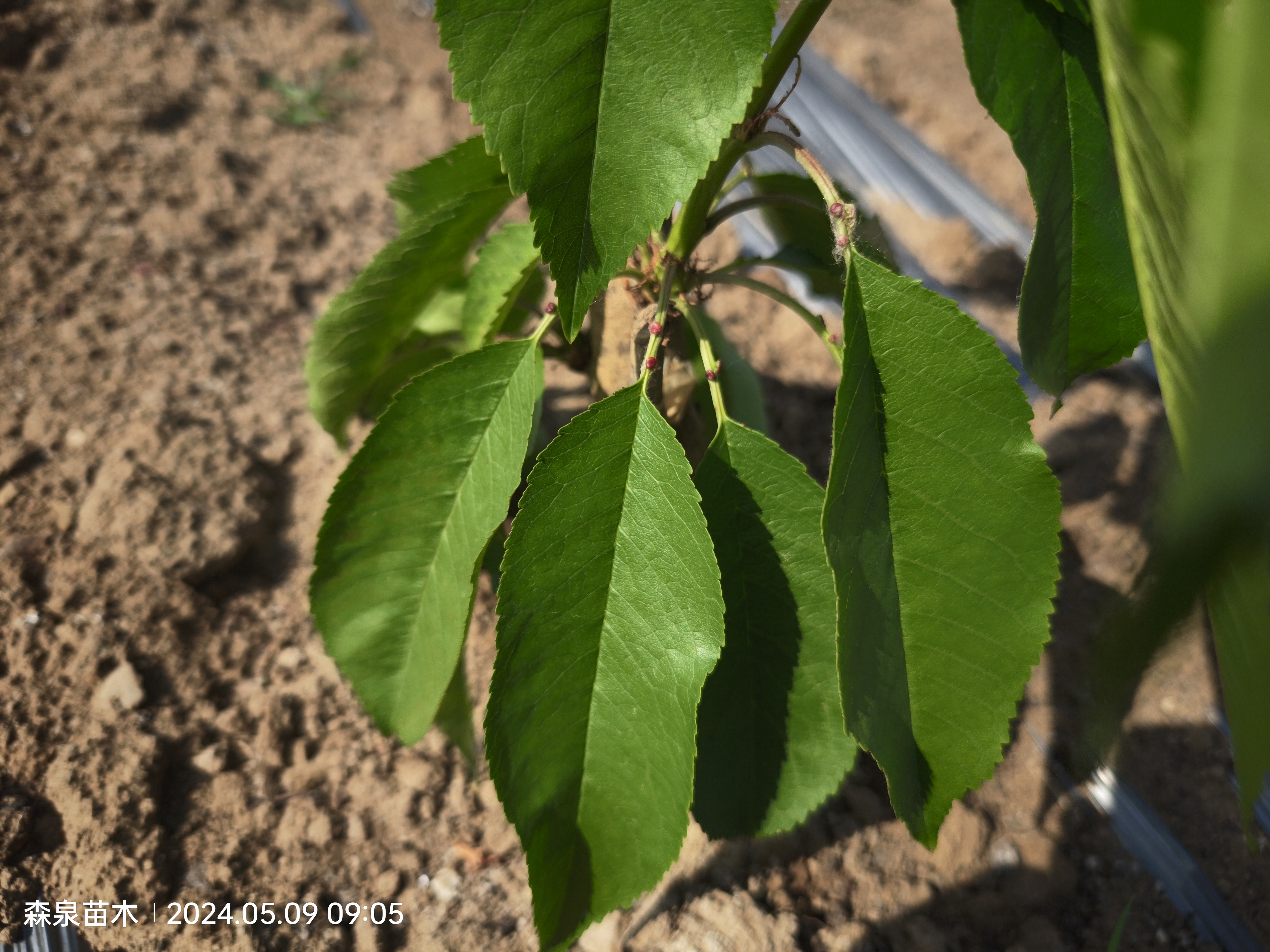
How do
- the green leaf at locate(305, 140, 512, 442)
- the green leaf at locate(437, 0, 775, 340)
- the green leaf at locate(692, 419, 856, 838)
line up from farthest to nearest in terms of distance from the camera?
the green leaf at locate(305, 140, 512, 442) → the green leaf at locate(692, 419, 856, 838) → the green leaf at locate(437, 0, 775, 340)

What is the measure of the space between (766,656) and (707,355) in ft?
1.23

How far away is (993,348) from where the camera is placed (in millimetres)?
793

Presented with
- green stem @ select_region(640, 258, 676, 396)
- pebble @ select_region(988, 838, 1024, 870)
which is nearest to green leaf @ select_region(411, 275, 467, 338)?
green stem @ select_region(640, 258, 676, 396)

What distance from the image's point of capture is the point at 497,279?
1078mm

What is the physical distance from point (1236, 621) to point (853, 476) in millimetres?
435

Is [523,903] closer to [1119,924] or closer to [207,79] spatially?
[1119,924]

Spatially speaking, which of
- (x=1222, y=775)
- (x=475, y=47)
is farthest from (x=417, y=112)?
(x=1222, y=775)

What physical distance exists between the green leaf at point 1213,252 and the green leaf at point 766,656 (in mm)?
638

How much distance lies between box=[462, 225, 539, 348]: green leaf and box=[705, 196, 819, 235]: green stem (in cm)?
24

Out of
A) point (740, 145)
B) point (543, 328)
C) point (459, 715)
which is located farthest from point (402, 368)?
point (740, 145)

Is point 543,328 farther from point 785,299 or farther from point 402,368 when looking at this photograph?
point 402,368

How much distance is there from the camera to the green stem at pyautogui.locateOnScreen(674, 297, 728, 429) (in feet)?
3.17

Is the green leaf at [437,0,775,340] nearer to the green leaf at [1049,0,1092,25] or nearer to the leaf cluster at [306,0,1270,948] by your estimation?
the leaf cluster at [306,0,1270,948]

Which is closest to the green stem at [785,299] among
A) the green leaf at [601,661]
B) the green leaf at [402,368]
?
the green leaf at [601,661]
